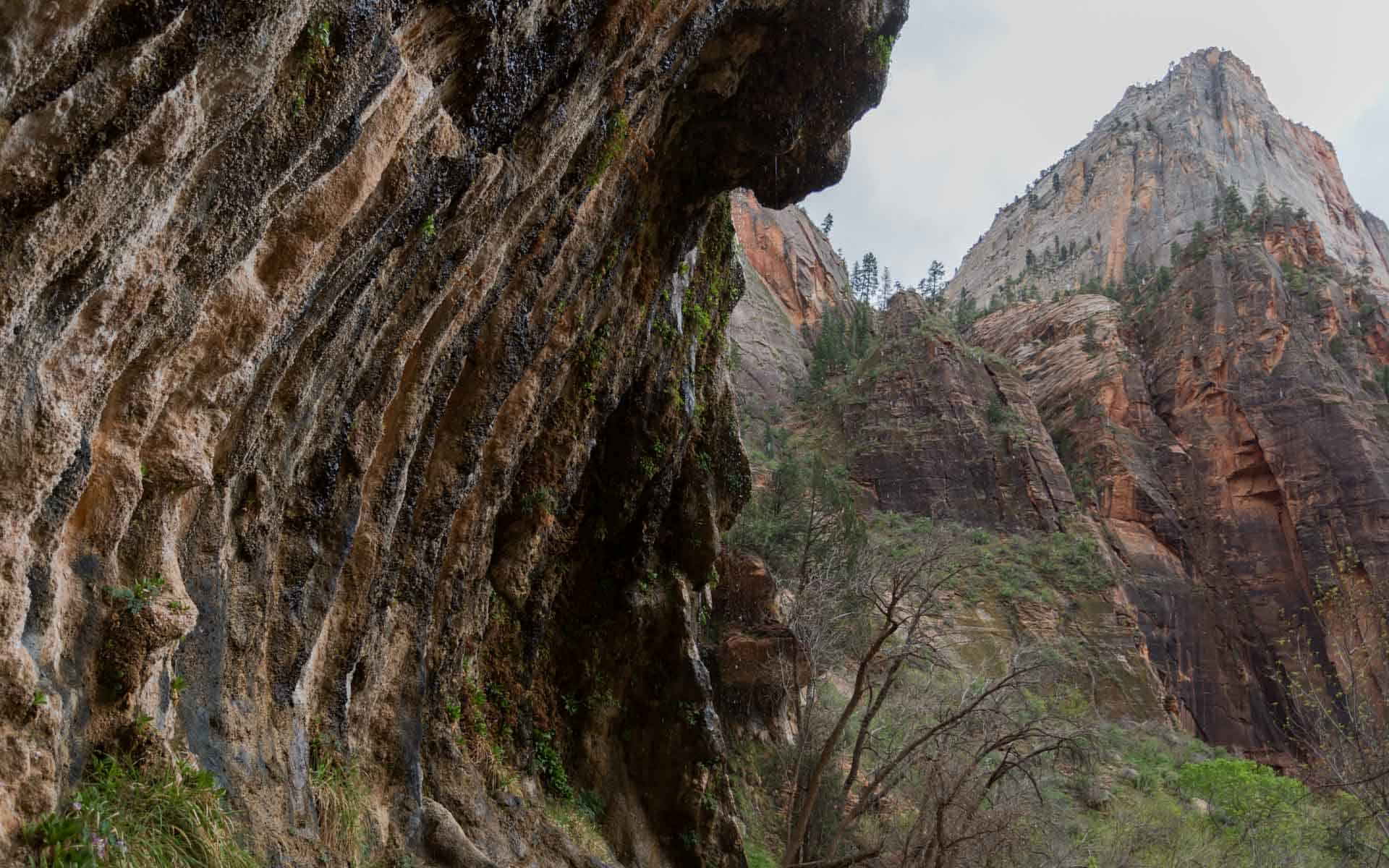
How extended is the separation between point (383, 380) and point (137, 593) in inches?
114

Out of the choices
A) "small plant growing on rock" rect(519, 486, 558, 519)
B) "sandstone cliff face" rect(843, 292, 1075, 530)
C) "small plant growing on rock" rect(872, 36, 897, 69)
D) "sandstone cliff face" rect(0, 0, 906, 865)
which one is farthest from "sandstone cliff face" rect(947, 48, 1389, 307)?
"small plant growing on rock" rect(519, 486, 558, 519)

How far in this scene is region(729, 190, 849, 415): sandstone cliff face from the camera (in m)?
54.2

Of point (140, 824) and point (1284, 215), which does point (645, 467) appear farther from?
point (1284, 215)

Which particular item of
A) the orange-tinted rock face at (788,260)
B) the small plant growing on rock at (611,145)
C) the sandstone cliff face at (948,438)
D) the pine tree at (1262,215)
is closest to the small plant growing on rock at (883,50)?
the small plant growing on rock at (611,145)

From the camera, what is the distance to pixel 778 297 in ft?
224

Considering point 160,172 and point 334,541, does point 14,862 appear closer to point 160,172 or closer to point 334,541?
point 160,172

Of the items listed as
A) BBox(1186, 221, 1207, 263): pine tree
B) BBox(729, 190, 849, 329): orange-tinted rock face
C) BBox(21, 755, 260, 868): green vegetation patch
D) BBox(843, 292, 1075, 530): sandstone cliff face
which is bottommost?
BBox(21, 755, 260, 868): green vegetation patch

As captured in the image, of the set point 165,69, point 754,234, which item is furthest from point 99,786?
point 754,234

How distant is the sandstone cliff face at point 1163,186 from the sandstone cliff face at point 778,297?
60.0 ft

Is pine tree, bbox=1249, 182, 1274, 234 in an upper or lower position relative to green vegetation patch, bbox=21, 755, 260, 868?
upper

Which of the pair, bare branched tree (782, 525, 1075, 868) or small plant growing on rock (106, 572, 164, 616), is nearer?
small plant growing on rock (106, 572, 164, 616)

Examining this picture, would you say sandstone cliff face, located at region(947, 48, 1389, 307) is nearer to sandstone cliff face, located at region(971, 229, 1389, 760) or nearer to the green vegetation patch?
sandstone cliff face, located at region(971, 229, 1389, 760)

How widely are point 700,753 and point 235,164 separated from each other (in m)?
11.1

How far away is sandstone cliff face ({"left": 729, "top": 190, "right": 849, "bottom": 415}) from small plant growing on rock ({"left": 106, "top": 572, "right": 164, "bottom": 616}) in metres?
43.6
